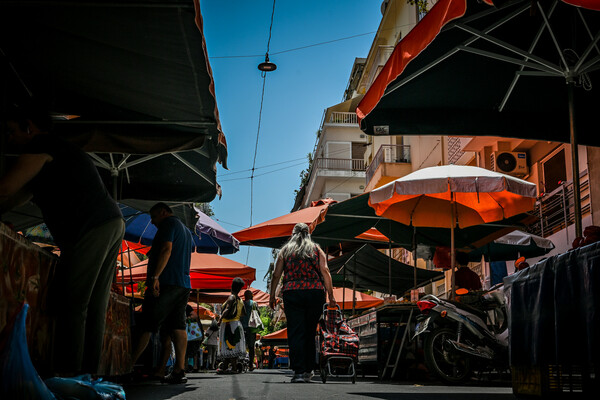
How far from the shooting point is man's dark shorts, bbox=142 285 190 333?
25.2 ft

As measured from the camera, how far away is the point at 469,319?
334 inches

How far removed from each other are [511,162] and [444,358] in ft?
40.4

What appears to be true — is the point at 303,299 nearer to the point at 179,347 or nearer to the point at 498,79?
the point at 179,347

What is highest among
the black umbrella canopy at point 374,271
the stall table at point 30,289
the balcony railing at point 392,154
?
the balcony railing at point 392,154

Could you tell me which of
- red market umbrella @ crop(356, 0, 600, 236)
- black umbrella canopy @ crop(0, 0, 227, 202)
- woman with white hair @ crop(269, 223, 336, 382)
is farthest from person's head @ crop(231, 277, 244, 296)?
red market umbrella @ crop(356, 0, 600, 236)

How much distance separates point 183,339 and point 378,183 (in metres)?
26.9

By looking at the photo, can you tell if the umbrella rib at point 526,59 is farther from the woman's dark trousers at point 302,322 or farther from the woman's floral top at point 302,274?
the woman's dark trousers at point 302,322

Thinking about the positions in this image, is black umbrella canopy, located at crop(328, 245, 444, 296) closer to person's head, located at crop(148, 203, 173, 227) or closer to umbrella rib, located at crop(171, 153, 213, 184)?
umbrella rib, located at crop(171, 153, 213, 184)

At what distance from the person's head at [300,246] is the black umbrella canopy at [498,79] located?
6.62 ft

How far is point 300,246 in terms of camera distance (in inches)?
348

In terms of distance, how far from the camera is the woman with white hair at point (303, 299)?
8633mm

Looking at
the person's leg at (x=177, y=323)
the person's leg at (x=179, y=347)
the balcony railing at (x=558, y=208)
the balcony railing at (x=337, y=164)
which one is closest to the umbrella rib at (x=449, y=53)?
the person's leg at (x=177, y=323)

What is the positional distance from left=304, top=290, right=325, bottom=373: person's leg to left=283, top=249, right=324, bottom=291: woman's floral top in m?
0.10

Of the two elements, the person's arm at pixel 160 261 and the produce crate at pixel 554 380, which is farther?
the person's arm at pixel 160 261
